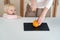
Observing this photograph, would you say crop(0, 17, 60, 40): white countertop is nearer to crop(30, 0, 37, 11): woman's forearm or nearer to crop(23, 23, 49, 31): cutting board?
crop(23, 23, 49, 31): cutting board

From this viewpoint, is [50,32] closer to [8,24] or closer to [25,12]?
[8,24]

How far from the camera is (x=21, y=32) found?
1.11 meters

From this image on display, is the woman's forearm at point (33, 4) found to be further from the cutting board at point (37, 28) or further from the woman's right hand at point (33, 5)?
the cutting board at point (37, 28)

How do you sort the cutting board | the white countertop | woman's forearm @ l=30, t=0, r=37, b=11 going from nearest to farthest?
the white countertop
the cutting board
woman's forearm @ l=30, t=0, r=37, b=11

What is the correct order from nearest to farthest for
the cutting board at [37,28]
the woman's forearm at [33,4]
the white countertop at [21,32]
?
the white countertop at [21,32], the cutting board at [37,28], the woman's forearm at [33,4]

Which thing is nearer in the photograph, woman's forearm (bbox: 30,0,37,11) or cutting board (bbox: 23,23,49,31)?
cutting board (bbox: 23,23,49,31)

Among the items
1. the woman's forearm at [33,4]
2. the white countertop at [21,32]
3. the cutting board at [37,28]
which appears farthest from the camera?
the woman's forearm at [33,4]

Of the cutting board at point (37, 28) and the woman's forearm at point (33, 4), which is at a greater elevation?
the woman's forearm at point (33, 4)

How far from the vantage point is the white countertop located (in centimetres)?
104

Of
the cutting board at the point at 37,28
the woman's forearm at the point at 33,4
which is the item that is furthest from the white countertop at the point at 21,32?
the woman's forearm at the point at 33,4

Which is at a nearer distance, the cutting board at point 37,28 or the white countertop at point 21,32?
the white countertop at point 21,32

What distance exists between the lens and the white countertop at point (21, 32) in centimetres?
104

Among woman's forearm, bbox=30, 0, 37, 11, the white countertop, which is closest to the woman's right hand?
woman's forearm, bbox=30, 0, 37, 11

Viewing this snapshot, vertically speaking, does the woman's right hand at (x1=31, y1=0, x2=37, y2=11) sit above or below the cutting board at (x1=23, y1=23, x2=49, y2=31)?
above
